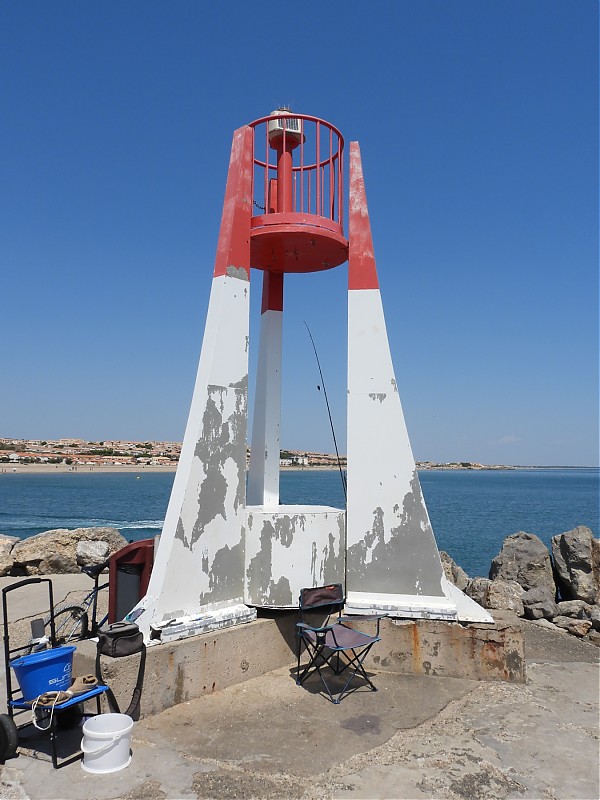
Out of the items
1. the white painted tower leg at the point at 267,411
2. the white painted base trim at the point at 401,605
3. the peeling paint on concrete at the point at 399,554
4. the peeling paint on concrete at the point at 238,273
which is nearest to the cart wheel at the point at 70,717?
the white painted base trim at the point at 401,605

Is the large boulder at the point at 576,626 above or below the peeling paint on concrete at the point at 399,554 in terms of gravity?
below

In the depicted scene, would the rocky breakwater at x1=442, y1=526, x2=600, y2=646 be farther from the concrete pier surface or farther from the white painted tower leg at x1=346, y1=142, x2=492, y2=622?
the concrete pier surface

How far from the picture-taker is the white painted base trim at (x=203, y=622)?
5598 mm

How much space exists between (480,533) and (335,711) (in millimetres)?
33596

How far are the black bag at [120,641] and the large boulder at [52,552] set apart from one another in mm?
9052

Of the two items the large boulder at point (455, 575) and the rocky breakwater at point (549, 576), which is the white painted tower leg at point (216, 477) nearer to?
the rocky breakwater at point (549, 576)

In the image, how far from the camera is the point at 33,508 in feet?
170

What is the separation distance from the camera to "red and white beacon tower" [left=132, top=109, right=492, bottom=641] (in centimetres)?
612

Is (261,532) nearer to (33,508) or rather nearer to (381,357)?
(381,357)

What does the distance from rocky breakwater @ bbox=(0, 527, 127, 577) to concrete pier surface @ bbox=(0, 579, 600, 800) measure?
8055 mm

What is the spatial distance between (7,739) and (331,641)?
2.88 metres

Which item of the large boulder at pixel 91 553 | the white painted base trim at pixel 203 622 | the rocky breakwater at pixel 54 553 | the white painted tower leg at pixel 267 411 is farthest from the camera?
the large boulder at pixel 91 553

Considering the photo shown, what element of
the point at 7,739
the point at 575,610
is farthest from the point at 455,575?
the point at 7,739

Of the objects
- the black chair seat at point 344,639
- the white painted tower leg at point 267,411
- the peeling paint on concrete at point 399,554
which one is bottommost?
the black chair seat at point 344,639
